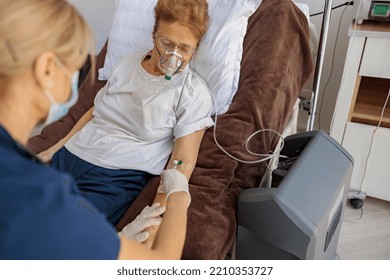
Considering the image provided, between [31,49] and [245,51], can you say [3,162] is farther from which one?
[245,51]

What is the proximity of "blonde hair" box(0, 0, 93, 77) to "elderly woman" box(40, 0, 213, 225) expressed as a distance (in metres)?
0.57

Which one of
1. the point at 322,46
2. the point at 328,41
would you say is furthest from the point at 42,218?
the point at 328,41

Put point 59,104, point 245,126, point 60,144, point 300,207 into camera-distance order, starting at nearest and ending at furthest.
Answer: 1. point 59,104
2. point 300,207
3. point 245,126
4. point 60,144

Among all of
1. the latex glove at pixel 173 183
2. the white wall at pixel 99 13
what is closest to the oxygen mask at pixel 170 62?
the latex glove at pixel 173 183

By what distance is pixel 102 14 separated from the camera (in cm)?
236

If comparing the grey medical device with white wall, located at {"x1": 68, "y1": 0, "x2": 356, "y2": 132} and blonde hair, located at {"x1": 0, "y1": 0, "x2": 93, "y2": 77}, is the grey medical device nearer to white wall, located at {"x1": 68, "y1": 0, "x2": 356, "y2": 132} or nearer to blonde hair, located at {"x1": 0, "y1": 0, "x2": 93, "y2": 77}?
blonde hair, located at {"x1": 0, "y1": 0, "x2": 93, "y2": 77}

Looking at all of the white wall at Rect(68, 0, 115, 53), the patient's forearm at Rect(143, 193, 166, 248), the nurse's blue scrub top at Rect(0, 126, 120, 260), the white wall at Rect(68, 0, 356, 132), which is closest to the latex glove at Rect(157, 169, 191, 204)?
the patient's forearm at Rect(143, 193, 166, 248)

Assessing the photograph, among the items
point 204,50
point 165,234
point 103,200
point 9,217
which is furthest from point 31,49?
point 204,50

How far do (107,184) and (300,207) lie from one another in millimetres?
617

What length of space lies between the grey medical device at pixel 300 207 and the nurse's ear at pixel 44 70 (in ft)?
2.23

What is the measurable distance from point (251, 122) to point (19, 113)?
86 centimetres

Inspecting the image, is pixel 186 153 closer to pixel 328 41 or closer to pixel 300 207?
pixel 300 207

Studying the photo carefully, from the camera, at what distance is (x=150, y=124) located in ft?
4.24

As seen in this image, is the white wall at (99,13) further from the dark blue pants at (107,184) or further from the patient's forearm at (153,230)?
the patient's forearm at (153,230)
